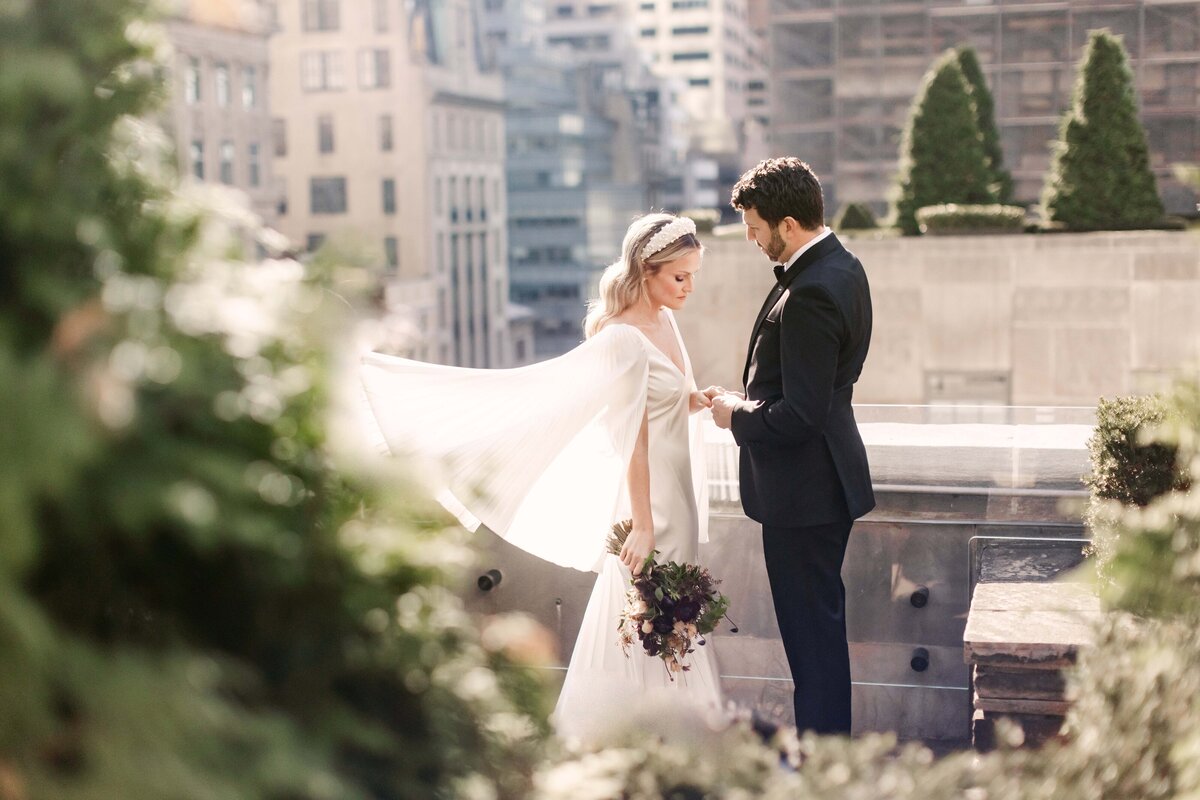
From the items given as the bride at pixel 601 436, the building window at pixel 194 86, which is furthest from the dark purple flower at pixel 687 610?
the building window at pixel 194 86

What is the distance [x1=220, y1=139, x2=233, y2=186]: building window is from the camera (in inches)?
3004

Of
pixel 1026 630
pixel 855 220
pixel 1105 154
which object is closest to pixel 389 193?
pixel 855 220

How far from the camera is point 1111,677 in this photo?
2463 millimetres

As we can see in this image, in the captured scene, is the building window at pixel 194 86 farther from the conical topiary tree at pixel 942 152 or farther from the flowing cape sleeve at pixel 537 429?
the flowing cape sleeve at pixel 537 429

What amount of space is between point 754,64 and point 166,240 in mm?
164995

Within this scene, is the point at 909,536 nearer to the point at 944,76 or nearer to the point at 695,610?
the point at 695,610

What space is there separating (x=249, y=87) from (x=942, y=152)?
63.5 m

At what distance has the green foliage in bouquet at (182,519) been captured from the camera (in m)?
1.33

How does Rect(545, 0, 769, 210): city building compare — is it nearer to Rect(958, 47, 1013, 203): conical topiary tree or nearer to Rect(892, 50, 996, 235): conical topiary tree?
Rect(958, 47, 1013, 203): conical topiary tree

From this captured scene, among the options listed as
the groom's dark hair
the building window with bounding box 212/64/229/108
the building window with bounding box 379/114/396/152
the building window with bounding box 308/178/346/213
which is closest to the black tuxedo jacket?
the groom's dark hair

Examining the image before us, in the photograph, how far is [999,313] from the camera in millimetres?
21172

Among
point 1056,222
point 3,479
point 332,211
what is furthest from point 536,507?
point 332,211

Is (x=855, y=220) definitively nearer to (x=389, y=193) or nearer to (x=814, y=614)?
(x=814, y=614)

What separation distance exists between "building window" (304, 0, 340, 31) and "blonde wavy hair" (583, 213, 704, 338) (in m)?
93.2
